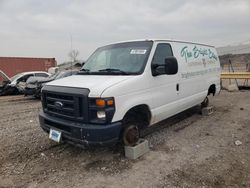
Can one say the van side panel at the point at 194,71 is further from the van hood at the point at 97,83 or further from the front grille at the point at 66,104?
the front grille at the point at 66,104

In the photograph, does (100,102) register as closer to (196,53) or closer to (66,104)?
(66,104)

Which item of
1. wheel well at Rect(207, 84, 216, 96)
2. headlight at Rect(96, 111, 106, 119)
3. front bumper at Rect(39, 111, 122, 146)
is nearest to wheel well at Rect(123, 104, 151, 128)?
front bumper at Rect(39, 111, 122, 146)

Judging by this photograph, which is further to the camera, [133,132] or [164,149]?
[164,149]

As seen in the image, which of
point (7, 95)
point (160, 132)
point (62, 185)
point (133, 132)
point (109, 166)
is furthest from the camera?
point (7, 95)

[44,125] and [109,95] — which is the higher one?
[109,95]

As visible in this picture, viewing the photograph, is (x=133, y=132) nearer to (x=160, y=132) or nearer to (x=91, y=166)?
(x=91, y=166)

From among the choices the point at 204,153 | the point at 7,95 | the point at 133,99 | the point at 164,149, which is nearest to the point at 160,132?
the point at 164,149

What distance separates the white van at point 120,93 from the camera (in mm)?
3562

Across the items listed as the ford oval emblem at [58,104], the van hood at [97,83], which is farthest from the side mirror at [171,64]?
the ford oval emblem at [58,104]

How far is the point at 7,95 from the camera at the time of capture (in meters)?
14.8

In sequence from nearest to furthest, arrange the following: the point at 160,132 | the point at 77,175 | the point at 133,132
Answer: the point at 77,175
the point at 133,132
the point at 160,132

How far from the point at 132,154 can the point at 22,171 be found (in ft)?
A: 6.34

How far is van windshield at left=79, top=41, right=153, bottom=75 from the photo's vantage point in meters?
4.30

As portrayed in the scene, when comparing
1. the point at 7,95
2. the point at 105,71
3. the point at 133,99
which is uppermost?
the point at 105,71
